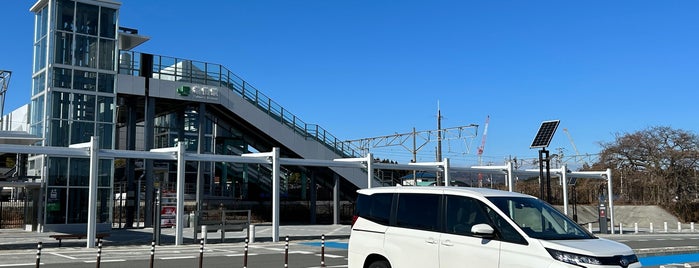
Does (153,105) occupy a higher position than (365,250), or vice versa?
(153,105)

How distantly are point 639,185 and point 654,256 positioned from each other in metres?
35.3

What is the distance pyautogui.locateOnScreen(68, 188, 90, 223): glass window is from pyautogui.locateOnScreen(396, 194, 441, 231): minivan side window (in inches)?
988

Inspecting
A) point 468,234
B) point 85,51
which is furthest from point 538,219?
point 85,51

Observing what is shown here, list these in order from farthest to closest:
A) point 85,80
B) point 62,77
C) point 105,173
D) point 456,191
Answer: point 85,80, point 105,173, point 62,77, point 456,191

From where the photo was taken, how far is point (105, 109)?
1315 inches

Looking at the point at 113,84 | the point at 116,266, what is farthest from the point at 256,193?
the point at 116,266

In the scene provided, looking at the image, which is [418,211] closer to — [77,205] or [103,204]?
[77,205]

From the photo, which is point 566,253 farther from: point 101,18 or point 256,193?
point 256,193

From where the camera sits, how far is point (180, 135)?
3891cm

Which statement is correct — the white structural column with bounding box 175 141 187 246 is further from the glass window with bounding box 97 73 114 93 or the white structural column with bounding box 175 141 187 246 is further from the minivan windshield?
the minivan windshield

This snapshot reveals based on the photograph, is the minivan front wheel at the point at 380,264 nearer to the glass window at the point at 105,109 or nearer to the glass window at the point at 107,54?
the glass window at the point at 105,109

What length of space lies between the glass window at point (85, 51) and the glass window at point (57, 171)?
16.5 ft

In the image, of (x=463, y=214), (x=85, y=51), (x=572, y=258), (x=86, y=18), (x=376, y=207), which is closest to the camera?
(x=572, y=258)

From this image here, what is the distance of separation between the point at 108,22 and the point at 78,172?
797cm
